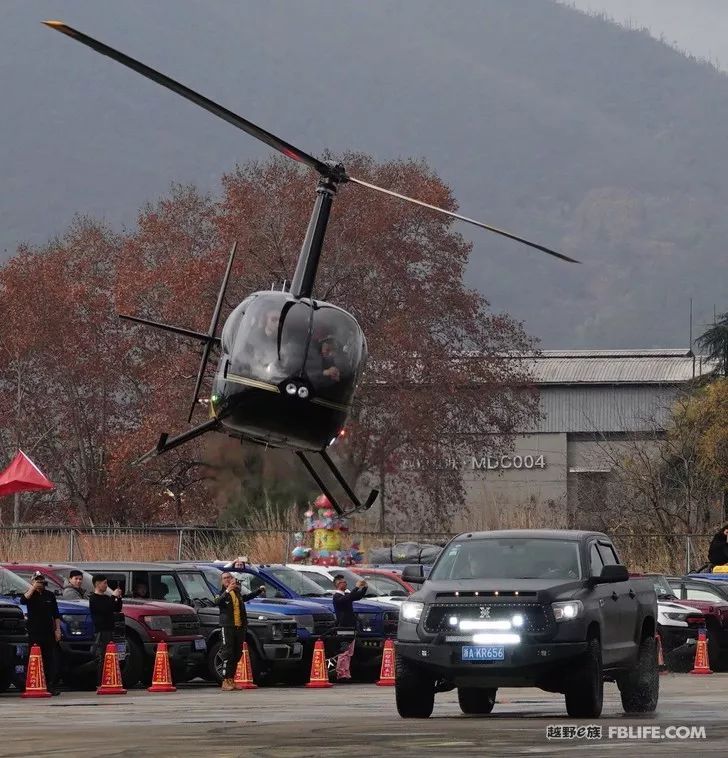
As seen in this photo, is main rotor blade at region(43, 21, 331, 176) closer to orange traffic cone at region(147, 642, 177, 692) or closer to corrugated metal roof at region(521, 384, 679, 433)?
orange traffic cone at region(147, 642, 177, 692)

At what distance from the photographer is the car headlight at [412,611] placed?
59.3 ft

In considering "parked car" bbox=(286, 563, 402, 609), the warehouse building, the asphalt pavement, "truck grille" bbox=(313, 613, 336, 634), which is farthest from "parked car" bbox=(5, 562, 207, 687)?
the warehouse building

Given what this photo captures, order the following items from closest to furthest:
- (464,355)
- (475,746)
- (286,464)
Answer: (475,746) → (286,464) → (464,355)

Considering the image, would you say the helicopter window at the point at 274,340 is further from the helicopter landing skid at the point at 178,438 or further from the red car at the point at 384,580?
the red car at the point at 384,580

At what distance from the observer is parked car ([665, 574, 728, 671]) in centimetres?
3142

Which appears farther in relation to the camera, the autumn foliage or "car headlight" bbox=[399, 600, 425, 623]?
the autumn foliage

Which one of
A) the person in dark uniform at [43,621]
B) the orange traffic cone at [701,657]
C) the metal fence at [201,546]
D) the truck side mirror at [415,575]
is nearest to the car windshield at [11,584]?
the person in dark uniform at [43,621]

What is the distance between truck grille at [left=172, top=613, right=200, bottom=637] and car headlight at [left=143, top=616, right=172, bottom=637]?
0.07m

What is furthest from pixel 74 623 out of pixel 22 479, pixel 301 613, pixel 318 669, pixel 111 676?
pixel 22 479

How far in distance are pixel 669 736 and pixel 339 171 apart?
Answer: 1046 cm

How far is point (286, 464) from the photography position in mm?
42094

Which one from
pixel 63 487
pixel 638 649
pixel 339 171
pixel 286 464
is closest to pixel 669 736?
pixel 638 649

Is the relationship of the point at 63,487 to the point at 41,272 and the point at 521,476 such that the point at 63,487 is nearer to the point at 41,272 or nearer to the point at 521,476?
the point at 41,272

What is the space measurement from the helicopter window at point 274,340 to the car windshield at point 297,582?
313 inches
